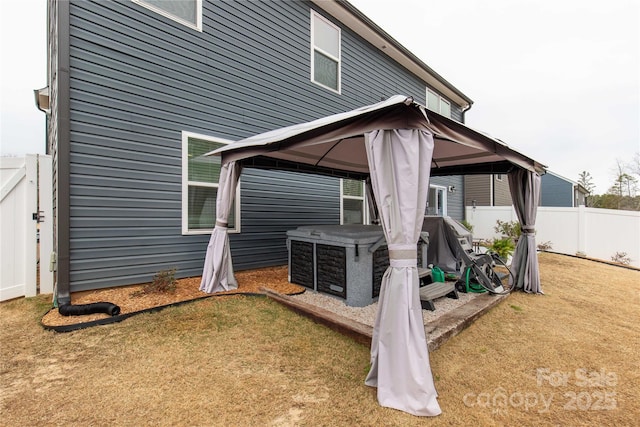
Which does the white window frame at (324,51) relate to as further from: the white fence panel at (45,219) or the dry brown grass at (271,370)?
the dry brown grass at (271,370)

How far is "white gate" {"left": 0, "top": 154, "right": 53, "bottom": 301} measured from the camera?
364cm

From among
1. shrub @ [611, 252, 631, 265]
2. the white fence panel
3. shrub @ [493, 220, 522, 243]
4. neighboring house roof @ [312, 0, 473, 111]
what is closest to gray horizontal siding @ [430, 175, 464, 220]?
shrub @ [493, 220, 522, 243]

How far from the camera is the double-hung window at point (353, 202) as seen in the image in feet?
24.9

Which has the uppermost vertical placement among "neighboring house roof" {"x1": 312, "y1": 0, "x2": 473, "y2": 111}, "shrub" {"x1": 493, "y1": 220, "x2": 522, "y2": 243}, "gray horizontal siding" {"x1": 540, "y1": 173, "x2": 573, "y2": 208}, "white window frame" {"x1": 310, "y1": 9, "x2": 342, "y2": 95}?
"neighboring house roof" {"x1": 312, "y1": 0, "x2": 473, "y2": 111}

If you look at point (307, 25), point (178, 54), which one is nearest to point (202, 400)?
point (178, 54)

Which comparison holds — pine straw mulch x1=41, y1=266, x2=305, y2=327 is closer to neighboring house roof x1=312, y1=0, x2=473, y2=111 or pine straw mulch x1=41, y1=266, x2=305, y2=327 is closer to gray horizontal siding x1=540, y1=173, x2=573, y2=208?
neighboring house roof x1=312, y1=0, x2=473, y2=111

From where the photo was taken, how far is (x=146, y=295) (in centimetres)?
380

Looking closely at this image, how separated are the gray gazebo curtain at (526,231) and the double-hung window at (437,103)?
603cm

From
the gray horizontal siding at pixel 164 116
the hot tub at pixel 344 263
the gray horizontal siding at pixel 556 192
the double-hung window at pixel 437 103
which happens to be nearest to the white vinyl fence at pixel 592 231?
the double-hung window at pixel 437 103

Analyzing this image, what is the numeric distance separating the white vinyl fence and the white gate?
12.2m

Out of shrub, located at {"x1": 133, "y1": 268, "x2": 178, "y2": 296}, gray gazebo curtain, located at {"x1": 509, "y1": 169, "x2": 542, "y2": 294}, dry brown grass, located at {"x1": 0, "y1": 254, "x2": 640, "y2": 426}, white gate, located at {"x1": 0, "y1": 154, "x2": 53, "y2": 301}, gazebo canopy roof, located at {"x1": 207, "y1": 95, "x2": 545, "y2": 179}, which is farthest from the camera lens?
gray gazebo curtain, located at {"x1": 509, "y1": 169, "x2": 542, "y2": 294}

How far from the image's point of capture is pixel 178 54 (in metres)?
4.56

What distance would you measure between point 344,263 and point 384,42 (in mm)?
6793

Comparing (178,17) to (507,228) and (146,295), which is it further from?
(507,228)
